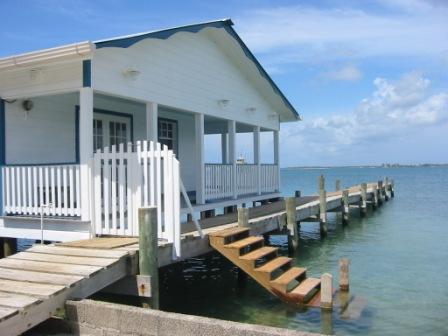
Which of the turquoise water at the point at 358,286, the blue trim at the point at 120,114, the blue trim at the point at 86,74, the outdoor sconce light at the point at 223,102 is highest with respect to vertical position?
the outdoor sconce light at the point at 223,102

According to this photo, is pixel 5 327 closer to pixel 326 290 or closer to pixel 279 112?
pixel 326 290

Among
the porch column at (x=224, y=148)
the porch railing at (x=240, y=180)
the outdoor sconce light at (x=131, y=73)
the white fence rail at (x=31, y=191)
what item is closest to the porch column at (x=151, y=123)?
the outdoor sconce light at (x=131, y=73)

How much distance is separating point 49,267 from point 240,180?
10400mm

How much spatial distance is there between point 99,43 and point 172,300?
5362 mm

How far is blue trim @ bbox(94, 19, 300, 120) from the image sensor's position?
31.3 feet

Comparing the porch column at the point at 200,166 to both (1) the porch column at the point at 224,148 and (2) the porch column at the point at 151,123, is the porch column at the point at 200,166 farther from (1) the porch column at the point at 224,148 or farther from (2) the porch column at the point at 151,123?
(1) the porch column at the point at 224,148

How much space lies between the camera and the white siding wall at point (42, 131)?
1048 cm

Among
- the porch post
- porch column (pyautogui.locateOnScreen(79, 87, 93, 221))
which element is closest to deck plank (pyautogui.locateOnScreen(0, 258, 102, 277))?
porch column (pyautogui.locateOnScreen(79, 87, 93, 221))

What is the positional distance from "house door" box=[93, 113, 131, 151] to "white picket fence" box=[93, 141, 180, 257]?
397 cm

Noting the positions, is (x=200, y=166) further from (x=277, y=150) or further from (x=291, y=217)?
(x=277, y=150)

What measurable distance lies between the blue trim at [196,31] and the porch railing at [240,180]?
2973mm

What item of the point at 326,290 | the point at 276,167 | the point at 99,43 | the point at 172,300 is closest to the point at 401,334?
the point at 326,290

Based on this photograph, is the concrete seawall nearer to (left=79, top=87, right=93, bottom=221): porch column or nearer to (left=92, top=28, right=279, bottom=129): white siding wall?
(left=79, top=87, right=93, bottom=221): porch column

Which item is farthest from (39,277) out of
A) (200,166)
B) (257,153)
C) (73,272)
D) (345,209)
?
(345,209)
